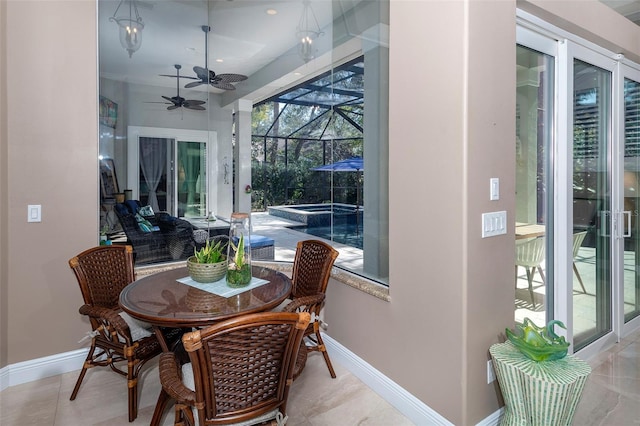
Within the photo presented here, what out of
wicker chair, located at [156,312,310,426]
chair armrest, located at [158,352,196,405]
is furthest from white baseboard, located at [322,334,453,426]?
chair armrest, located at [158,352,196,405]

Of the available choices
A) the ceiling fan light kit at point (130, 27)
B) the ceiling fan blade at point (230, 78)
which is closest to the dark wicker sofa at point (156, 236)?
the ceiling fan light kit at point (130, 27)

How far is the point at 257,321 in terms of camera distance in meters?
1.29

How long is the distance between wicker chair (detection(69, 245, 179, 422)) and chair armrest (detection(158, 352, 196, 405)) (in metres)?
0.53

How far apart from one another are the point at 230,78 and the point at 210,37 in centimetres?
57

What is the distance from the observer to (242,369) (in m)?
1.37

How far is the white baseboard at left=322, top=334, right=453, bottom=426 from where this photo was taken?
2051mm

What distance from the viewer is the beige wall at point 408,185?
72.8 inches

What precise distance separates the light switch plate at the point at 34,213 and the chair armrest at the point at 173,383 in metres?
1.62

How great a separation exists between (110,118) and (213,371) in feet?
8.52

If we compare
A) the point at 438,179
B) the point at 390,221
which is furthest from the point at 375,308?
the point at 438,179

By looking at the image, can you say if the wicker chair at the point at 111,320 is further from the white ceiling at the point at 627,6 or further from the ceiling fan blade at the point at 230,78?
the white ceiling at the point at 627,6

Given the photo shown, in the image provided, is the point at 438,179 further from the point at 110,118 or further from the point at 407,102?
the point at 110,118

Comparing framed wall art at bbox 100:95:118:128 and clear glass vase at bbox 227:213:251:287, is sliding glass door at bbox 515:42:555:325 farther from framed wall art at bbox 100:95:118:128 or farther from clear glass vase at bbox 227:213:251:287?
framed wall art at bbox 100:95:118:128

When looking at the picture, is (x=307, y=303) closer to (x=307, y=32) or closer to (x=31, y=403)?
(x=31, y=403)
